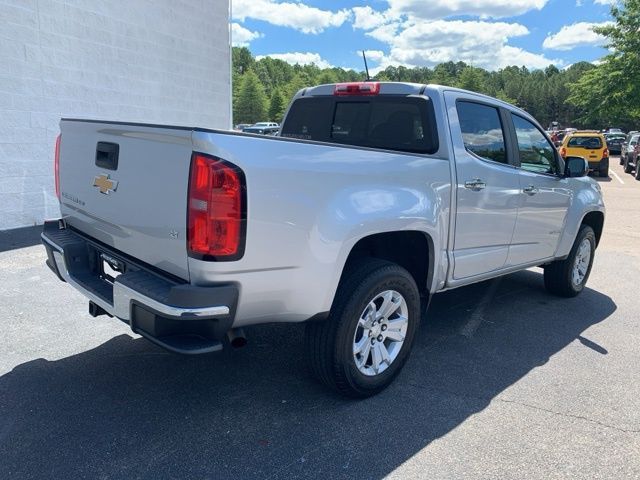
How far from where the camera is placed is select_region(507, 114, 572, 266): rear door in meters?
4.54

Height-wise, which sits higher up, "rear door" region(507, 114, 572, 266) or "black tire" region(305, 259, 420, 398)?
"rear door" region(507, 114, 572, 266)

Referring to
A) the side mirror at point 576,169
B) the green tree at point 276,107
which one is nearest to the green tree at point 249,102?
the green tree at point 276,107

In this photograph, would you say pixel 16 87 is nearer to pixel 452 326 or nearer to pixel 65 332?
pixel 65 332

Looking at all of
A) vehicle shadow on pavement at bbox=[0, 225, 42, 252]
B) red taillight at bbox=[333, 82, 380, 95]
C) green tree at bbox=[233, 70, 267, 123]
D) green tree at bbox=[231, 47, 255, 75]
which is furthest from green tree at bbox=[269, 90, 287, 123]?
red taillight at bbox=[333, 82, 380, 95]

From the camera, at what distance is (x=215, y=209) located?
242 cm

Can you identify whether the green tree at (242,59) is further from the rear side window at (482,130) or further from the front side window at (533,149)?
the rear side window at (482,130)

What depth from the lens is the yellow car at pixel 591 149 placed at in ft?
65.5

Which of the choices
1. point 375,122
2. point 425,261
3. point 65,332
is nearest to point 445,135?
point 375,122

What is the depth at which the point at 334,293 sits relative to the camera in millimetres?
2938

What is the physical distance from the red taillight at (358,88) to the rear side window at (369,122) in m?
0.05

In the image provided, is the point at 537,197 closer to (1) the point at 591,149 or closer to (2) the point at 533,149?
(2) the point at 533,149

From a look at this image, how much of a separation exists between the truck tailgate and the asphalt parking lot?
943 millimetres

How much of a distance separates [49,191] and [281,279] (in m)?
6.79

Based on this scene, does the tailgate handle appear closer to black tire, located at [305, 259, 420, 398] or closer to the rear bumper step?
the rear bumper step
